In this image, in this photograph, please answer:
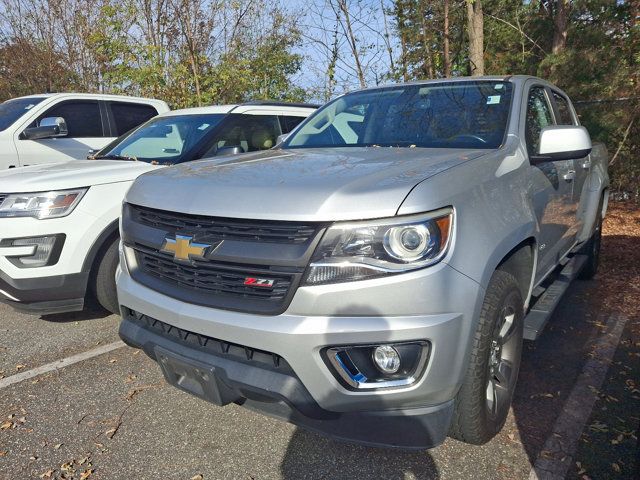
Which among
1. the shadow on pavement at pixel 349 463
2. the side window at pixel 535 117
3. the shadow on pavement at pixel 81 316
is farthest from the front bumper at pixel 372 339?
the shadow on pavement at pixel 81 316

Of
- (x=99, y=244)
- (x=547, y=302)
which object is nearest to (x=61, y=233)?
(x=99, y=244)

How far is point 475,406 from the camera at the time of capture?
2.10m

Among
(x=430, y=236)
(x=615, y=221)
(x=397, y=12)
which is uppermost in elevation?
(x=397, y=12)

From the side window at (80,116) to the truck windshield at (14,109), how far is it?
0.26m

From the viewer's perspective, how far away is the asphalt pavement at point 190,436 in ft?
7.54

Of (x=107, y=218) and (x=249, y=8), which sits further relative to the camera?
(x=249, y=8)

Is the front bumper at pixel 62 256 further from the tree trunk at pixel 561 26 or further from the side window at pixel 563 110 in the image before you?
the tree trunk at pixel 561 26

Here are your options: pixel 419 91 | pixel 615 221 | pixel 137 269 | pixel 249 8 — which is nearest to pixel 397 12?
pixel 249 8

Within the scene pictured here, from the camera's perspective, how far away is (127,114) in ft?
23.6

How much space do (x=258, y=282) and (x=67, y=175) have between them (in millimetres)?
2471

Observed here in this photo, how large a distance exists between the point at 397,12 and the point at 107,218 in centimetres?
832

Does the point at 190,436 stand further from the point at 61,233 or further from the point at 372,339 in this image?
the point at 61,233

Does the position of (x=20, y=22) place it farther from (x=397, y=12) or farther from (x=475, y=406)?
(x=475, y=406)

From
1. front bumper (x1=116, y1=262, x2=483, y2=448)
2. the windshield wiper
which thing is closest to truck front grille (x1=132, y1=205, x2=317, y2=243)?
front bumper (x1=116, y1=262, x2=483, y2=448)
